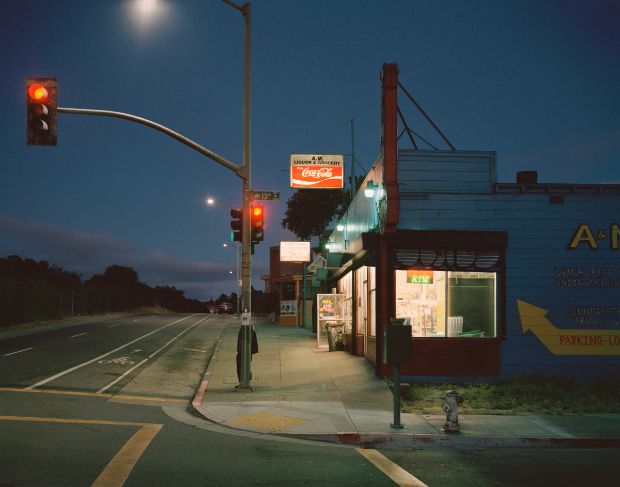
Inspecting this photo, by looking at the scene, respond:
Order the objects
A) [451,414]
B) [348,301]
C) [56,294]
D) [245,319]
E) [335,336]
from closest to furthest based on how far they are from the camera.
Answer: [451,414], [245,319], [348,301], [335,336], [56,294]

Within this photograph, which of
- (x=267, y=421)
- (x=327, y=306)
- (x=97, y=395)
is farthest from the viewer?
(x=327, y=306)

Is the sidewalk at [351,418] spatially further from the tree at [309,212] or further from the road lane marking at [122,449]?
the tree at [309,212]

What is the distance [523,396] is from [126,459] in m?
9.44

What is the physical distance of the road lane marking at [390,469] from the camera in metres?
7.61

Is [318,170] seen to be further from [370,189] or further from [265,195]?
[265,195]

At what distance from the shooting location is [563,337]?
53.9ft

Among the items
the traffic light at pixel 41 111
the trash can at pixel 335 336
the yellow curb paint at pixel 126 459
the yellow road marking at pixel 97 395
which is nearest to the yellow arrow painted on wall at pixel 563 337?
the yellow road marking at pixel 97 395

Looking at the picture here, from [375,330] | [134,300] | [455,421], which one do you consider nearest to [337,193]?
[134,300]

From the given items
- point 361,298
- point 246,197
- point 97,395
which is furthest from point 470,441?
point 361,298

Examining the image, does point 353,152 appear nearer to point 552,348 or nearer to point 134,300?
point 552,348

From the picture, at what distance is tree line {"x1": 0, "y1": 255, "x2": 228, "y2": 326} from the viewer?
1415 inches

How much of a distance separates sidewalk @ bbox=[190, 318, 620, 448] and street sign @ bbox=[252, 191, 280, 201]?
474 centimetres

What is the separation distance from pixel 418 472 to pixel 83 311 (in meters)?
46.0

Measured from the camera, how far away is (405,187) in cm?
1678
